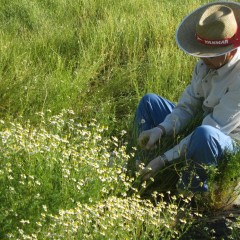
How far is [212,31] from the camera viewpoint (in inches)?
168

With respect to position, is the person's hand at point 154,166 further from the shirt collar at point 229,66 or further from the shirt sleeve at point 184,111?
the shirt collar at point 229,66

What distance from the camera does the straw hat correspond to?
13.8 feet

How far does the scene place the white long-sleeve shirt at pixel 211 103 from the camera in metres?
4.20

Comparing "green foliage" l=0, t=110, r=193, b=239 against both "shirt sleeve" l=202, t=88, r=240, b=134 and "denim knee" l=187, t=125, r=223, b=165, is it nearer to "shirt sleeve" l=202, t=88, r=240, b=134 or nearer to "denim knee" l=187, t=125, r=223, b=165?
"denim knee" l=187, t=125, r=223, b=165

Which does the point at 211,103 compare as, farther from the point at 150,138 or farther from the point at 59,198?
the point at 59,198

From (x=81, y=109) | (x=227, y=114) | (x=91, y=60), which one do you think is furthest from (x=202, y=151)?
(x=91, y=60)

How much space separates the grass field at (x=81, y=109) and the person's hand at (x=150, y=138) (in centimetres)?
21

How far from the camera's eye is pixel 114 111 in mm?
5219

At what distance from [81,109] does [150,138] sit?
1.14 metres

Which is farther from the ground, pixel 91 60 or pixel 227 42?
pixel 227 42

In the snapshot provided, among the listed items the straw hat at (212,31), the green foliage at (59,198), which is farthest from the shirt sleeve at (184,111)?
the green foliage at (59,198)

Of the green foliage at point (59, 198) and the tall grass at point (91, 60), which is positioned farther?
the tall grass at point (91, 60)

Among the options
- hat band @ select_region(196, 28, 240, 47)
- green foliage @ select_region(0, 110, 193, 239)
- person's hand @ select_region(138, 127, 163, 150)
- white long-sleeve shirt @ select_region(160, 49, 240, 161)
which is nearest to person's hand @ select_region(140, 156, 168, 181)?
white long-sleeve shirt @ select_region(160, 49, 240, 161)

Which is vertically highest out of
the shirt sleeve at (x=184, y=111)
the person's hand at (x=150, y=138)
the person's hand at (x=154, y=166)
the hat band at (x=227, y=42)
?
the hat band at (x=227, y=42)
